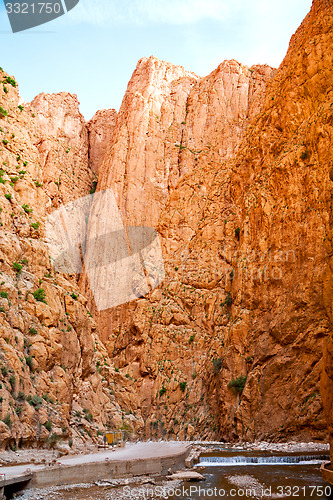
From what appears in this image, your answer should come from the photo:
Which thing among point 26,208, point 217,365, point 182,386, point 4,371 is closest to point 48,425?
point 4,371

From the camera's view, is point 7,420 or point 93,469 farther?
point 7,420

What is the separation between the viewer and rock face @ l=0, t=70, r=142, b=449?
2111 centimetres

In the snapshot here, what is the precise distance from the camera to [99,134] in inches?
2712

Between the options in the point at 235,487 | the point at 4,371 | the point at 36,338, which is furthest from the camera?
the point at 36,338

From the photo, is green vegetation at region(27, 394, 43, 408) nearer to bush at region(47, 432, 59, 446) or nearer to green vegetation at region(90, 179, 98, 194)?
bush at region(47, 432, 59, 446)

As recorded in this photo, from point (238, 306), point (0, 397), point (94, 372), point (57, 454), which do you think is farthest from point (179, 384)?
point (0, 397)

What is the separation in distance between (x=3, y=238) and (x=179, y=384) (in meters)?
22.4

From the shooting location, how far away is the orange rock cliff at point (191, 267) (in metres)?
25.6

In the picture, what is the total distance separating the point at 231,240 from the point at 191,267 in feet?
15.7

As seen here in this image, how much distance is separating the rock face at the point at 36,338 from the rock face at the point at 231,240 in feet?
23.0

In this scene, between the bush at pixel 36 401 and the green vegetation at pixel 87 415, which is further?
the green vegetation at pixel 87 415

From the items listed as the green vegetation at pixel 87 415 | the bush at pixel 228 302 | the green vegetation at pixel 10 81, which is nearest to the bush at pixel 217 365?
the bush at pixel 228 302

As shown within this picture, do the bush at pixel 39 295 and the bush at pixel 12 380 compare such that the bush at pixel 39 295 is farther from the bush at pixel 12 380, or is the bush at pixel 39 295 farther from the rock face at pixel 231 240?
the rock face at pixel 231 240

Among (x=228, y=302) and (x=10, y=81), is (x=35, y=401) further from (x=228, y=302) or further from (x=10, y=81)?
(x=228, y=302)
